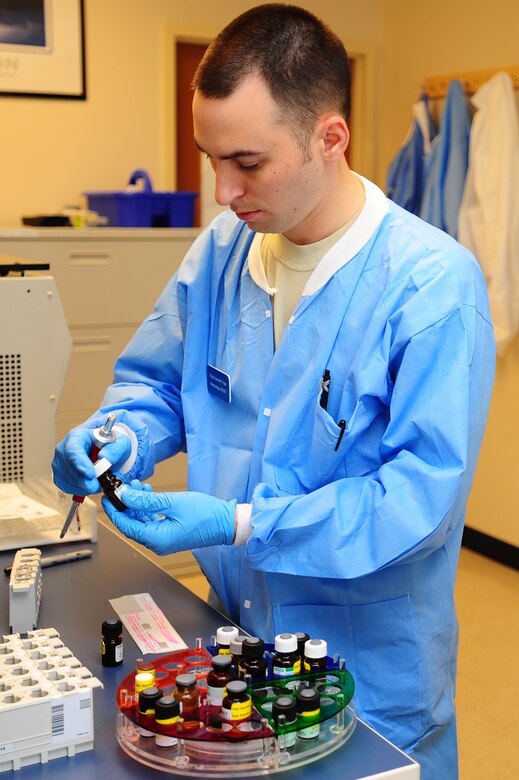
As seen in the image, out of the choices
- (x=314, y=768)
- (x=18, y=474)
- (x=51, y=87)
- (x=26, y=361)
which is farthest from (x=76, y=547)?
(x=51, y=87)

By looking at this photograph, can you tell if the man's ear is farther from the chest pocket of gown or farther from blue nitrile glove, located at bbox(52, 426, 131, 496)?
blue nitrile glove, located at bbox(52, 426, 131, 496)

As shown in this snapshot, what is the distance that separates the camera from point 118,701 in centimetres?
114

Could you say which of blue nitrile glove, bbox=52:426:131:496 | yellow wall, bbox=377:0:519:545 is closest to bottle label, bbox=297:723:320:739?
blue nitrile glove, bbox=52:426:131:496

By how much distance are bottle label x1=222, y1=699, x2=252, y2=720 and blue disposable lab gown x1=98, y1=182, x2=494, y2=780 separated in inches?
11.4

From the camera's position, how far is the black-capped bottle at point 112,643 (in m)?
1.29

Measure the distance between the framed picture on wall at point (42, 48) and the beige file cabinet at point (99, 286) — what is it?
0.76 m

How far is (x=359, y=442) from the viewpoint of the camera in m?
1.41

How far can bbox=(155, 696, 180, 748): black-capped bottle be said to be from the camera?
1053 millimetres

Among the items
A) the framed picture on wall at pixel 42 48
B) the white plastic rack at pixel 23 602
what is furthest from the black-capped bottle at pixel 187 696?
the framed picture on wall at pixel 42 48

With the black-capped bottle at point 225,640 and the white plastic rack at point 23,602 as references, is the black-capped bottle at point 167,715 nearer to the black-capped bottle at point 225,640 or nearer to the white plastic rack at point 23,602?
the black-capped bottle at point 225,640

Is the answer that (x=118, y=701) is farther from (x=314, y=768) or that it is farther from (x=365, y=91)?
(x=365, y=91)

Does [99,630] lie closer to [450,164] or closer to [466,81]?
[450,164]

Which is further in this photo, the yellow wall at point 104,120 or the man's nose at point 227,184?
the yellow wall at point 104,120

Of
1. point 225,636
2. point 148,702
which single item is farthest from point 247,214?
point 148,702
